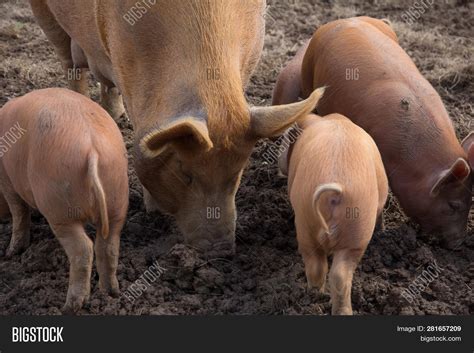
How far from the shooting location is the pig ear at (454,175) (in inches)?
199

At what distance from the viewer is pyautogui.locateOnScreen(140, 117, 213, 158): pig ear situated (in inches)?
160

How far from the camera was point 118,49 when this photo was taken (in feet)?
16.3

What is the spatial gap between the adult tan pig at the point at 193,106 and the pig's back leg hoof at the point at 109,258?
1.29 feet

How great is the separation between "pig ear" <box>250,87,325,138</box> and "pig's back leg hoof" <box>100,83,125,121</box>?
8.69ft

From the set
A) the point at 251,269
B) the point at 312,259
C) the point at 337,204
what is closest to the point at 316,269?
the point at 312,259

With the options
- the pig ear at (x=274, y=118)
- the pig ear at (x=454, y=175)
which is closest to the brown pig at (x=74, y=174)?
the pig ear at (x=274, y=118)

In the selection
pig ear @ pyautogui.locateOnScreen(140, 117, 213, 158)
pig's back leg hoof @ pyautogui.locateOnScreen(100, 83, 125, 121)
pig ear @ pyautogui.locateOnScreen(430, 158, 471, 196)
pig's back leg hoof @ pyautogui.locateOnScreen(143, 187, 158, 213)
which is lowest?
pig's back leg hoof @ pyautogui.locateOnScreen(143, 187, 158, 213)

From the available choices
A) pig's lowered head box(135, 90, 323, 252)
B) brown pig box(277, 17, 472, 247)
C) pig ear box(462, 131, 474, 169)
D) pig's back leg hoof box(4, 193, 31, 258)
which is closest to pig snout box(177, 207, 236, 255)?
pig's lowered head box(135, 90, 323, 252)

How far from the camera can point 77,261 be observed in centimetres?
428

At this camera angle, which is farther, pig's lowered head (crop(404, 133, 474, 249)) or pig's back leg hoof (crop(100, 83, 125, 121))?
pig's back leg hoof (crop(100, 83, 125, 121))

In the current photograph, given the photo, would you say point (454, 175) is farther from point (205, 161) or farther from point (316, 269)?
point (205, 161)

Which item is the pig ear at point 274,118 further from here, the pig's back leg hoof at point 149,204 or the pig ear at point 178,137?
the pig's back leg hoof at point 149,204

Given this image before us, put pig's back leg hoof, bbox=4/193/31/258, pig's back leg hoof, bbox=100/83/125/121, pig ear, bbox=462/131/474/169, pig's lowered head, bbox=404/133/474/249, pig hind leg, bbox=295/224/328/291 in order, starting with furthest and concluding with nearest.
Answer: pig's back leg hoof, bbox=100/83/125/121 < pig ear, bbox=462/131/474/169 < pig's lowered head, bbox=404/133/474/249 < pig's back leg hoof, bbox=4/193/31/258 < pig hind leg, bbox=295/224/328/291

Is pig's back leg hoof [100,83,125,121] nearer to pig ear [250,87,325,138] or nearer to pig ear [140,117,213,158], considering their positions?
pig ear [140,117,213,158]
